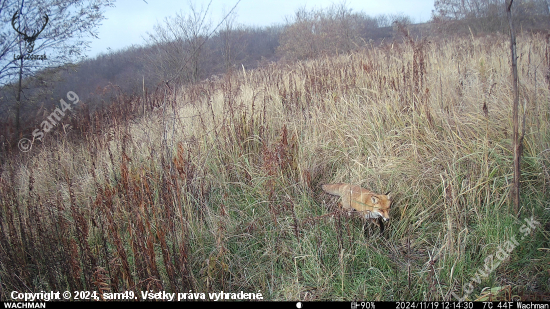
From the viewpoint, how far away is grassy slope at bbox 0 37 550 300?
5.24ft

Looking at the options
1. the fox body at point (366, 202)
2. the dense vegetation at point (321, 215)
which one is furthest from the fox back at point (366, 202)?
the dense vegetation at point (321, 215)

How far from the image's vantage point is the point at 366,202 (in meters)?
1.86

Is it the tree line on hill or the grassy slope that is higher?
the tree line on hill

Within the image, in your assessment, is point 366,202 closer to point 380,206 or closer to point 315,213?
point 380,206

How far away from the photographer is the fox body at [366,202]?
5.95ft

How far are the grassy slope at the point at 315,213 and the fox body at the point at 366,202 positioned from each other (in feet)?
0.43

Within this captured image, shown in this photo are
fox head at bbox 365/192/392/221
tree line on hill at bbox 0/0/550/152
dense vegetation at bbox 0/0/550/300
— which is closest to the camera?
dense vegetation at bbox 0/0/550/300

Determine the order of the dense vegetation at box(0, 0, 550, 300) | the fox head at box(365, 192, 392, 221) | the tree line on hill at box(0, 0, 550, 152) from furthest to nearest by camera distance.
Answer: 1. the tree line on hill at box(0, 0, 550, 152)
2. the fox head at box(365, 192, 392, 221)
3. the dense vegetation at box(0, 0, 550, 300)

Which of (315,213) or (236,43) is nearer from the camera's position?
(315,213)

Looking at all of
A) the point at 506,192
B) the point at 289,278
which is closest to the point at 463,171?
the point at 506,192

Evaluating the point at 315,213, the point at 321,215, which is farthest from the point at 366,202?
the point at 315,213

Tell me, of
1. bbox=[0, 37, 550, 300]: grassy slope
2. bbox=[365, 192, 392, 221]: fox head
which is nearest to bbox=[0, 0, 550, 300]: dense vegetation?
bbox=[0, 37, 550, 300]: grassy slope

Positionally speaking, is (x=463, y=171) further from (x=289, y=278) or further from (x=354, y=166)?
(x=289, y=278)

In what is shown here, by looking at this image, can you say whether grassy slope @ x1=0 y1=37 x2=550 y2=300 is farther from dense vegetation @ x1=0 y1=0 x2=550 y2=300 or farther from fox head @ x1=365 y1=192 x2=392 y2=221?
fox head @ x1=365 y1=192 x2=392 y2=221
